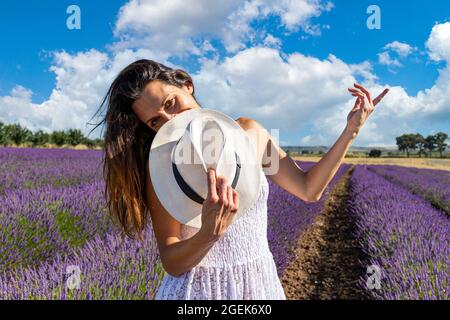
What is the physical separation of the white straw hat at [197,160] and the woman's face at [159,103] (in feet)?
0.65

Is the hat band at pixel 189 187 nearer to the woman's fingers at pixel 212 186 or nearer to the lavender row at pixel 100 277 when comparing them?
the woman's fingers at pixel 212 186

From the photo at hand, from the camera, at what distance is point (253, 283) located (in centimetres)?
121

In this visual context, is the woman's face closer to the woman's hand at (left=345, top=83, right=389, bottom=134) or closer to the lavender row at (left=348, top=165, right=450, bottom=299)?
the woman's hand at (left=345, top=83, right=389, bottom=134)

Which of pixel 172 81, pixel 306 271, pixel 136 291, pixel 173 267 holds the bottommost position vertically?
pixel 306 271

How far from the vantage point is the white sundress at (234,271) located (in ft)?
3.76

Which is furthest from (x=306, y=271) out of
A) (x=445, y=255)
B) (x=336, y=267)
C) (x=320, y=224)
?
(x=320, y=224)

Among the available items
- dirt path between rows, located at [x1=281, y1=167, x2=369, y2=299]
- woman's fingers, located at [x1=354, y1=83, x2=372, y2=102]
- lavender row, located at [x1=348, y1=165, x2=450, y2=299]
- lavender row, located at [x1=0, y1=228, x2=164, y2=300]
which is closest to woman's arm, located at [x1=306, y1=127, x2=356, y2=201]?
woman's fingers, located at [x1=354, y1=83, x2=372, y2=102]

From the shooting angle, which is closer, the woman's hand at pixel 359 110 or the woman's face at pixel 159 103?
the woman's face at pixel 159 103

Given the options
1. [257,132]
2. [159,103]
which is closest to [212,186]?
[159,103]

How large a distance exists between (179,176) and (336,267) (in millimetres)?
3795

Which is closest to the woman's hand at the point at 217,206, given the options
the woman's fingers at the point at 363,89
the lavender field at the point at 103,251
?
the woman's fingers at the point at 363,89

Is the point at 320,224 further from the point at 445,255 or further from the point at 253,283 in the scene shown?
the point at 253,283

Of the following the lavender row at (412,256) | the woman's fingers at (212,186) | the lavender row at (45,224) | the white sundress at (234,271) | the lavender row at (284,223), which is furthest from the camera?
the lavender row at (284,223)

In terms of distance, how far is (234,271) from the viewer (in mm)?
1195
